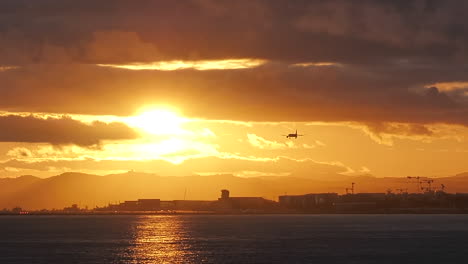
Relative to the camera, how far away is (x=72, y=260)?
619 ft

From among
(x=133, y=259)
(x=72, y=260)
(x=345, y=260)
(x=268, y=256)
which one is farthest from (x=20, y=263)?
(x=345, y=260)

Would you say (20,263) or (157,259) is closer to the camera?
(20,263)

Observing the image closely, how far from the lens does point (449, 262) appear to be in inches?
7210

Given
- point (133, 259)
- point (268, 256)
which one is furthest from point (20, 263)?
point (268, 256)

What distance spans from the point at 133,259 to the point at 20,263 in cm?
2766

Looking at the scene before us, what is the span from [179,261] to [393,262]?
50.3 meters

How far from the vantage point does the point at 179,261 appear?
616ft

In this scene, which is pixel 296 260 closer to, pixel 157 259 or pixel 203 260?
pixel 203 260

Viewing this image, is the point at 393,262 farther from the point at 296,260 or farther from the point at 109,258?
the point at 109,258

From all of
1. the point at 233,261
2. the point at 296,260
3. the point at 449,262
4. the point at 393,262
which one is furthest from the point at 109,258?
the point at 449,262

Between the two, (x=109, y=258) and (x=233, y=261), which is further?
(x=109, y=258)

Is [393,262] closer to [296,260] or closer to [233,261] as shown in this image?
[296,260]

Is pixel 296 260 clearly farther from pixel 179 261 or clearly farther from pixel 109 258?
pixel 109 258

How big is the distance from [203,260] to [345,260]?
33736 mm
